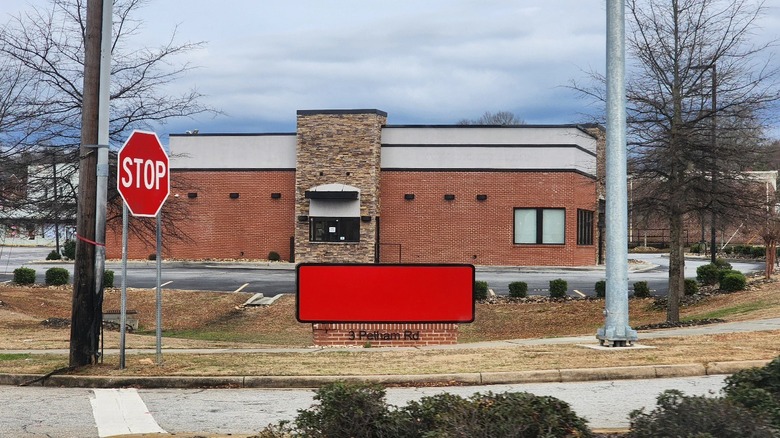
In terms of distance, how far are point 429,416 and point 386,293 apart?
11.3 m

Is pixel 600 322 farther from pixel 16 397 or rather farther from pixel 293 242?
→ pixel 293 242

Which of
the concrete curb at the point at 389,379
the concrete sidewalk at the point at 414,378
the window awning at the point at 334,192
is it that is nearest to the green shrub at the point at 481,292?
the window awning at the point at 334,192

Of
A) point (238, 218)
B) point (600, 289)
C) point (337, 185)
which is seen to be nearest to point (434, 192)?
point (337, 185)

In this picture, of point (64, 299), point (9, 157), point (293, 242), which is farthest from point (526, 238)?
point (9, 157)

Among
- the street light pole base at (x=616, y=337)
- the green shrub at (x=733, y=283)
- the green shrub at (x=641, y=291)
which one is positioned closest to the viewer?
the street light pole base at (x=616, y=337)

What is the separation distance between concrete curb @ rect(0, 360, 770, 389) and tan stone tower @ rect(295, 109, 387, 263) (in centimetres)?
3269

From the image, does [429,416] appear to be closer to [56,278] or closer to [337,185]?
[56,278]

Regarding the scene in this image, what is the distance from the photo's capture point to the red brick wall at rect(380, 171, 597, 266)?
4469cm

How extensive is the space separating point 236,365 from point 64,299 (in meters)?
18.2

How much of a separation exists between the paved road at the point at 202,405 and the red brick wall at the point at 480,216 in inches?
1313

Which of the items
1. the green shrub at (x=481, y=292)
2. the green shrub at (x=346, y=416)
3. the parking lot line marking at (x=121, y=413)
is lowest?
the parking lot line marking at (x=121, y=413)

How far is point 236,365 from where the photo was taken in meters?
12.3

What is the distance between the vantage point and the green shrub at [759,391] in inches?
232

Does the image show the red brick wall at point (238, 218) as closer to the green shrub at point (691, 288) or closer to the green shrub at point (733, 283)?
the green shrub at point (691, 288)
